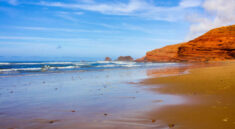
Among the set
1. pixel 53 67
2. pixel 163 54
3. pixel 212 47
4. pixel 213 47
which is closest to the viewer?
pixel 53 67

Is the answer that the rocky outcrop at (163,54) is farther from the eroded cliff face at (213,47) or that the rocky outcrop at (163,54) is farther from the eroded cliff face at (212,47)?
the eroded cliff face at (213,47)

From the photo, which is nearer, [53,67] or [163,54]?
[53,67]

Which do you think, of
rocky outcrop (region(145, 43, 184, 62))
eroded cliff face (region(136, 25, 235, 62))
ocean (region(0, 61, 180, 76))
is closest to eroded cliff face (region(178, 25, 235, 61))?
eroded cliff face (region(136, 25, 235, 62))

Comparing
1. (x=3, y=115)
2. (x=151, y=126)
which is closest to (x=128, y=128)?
(x=151, y=126)

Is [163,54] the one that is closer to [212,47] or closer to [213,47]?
[212,47]

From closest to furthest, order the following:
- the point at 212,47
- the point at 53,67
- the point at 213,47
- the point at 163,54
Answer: the point at 53,67, the point at 213,47, the point at 212,47, the point at 163,54

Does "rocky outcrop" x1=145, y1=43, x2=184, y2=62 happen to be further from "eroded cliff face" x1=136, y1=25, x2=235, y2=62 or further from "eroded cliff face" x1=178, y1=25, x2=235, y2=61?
"eroded cliff face" x1=178, y1=25, x2=235, y2=61

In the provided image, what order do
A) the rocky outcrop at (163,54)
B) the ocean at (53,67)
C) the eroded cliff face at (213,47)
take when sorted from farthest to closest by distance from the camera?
the rocky outcrop at (163,54), the eroded cliff face at (213,47), the ocean at (53,67)

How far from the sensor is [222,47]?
42.8 metres

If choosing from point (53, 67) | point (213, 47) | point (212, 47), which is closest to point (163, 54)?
point (212, 47)

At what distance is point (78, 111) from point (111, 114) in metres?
0.96

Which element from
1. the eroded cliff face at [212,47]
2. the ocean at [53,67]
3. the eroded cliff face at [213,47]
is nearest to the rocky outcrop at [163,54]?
the eroded cliff face at [212,47]

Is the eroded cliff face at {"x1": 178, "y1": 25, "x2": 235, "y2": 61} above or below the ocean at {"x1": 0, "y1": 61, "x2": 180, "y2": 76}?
above

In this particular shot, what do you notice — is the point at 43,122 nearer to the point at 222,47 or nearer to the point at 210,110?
the point at 210,110
